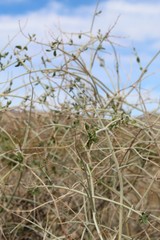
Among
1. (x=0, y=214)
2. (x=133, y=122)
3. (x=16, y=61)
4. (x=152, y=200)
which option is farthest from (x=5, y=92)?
(x=152, y=200)

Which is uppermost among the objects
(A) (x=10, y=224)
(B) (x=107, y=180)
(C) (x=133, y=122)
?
(C) (x=133, y=122)

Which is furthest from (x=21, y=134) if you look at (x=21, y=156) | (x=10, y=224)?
(x=21, y=156)

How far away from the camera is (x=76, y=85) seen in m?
3.11

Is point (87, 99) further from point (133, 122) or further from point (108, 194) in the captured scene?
point (133, 122)

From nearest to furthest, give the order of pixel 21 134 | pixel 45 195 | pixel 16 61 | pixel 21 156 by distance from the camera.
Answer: pixel 21 156, pixel 16 61, pixel 45 195, pixel 21 134

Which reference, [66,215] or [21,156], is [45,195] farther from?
[21,156]

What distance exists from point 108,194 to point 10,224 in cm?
59

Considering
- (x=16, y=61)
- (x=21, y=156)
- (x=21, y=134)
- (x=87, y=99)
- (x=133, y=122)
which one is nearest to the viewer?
(x=133, y=122)

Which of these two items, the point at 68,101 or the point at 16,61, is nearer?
the point at 16,61

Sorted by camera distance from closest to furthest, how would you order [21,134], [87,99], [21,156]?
[21,156] → [87,99] → [21,134]

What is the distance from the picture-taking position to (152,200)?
3.54 meters

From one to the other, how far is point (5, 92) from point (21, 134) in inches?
48.4

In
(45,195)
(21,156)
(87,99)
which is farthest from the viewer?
(45,195)

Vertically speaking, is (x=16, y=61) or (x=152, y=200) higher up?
(x=16, y=61)
